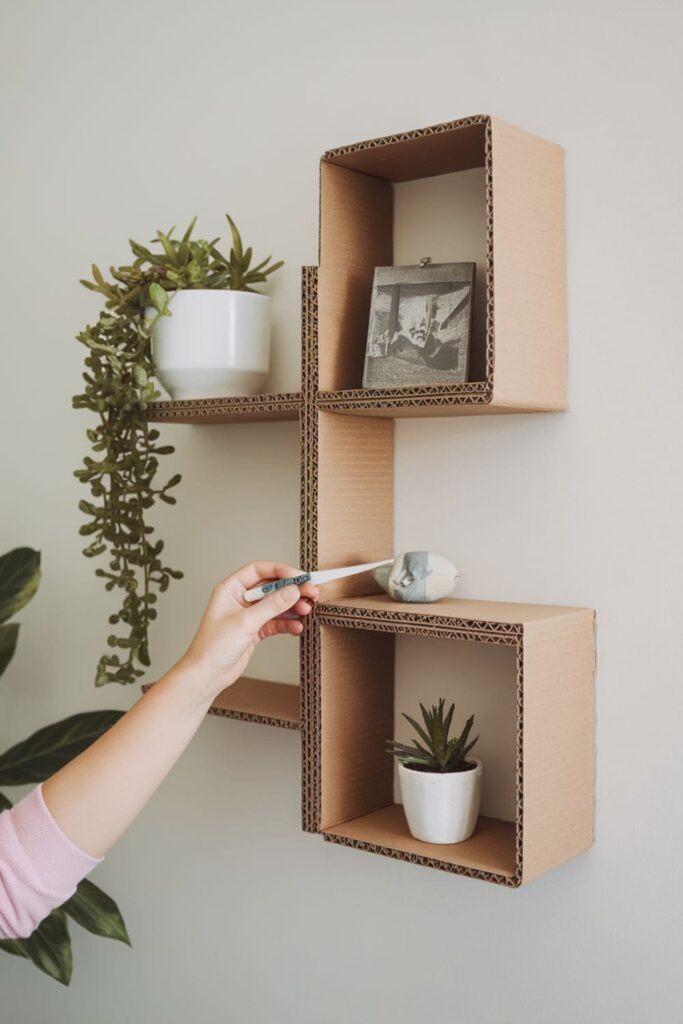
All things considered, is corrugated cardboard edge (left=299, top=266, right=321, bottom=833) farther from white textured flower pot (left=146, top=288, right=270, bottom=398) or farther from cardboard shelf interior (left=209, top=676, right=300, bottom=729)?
white textured flower pot (left=146, top=288, right=270, bottom=398)

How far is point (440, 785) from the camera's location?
4.54 feet

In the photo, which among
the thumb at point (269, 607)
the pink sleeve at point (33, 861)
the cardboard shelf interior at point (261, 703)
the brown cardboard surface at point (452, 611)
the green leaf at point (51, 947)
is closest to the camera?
the pink sleeve at point (33, 861)

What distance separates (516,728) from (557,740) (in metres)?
0.11

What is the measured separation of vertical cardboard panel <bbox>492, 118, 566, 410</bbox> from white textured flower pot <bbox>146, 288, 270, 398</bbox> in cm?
45

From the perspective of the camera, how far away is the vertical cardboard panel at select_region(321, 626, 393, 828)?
1.49 m

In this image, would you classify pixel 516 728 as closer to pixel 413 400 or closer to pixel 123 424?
pixel 413 400

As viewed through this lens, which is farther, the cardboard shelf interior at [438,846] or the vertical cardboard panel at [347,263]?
the vertical cardboard panel at [347,263]

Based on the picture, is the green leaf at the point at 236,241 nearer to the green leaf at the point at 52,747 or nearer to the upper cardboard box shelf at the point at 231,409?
the upper cardboard box shelf at the point at 231,409

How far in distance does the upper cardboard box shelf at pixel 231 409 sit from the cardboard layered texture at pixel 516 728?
0.28 meters

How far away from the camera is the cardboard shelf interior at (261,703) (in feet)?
5.06

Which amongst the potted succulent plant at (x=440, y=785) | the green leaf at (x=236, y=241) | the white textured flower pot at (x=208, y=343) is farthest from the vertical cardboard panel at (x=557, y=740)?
the green leaf at (x=236, y=241)

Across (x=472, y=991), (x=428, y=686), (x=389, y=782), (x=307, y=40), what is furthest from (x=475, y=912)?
(x=307, y=40)

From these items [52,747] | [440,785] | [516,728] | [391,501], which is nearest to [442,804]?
[440,785]

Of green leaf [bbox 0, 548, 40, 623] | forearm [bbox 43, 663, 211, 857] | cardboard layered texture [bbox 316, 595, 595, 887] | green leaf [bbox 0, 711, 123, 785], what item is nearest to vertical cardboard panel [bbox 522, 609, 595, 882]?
cardboard layered texture [bbox 316, 595, 595, 887]
